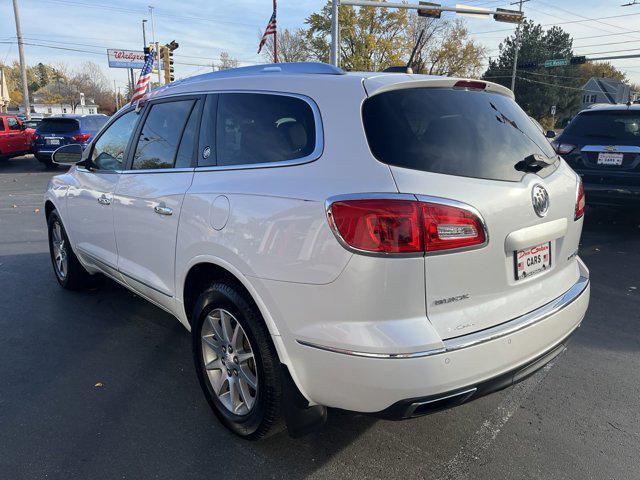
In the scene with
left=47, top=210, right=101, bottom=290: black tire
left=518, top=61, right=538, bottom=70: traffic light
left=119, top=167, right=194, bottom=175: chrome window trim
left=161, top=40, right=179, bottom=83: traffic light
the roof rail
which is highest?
left=518, top=61, right=538, bottom=70: traffic light

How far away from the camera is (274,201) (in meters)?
2.26

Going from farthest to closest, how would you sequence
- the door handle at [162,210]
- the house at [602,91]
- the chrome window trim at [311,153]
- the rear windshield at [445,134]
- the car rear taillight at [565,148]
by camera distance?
the house at [602,91] → the car rear taillight at [565,148] → the door handle at [162,210] → the chrome window trim at [311,153] → the rear windshield at [445,134]

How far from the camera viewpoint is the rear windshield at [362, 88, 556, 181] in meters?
2.11

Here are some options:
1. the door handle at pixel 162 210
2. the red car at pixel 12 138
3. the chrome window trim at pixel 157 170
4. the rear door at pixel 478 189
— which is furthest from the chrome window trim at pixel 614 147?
the red car at pixel 12 138

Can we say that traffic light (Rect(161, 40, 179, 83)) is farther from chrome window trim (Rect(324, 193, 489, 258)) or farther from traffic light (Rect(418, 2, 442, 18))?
chrome window trim (Rect(324, 193, 489, 258))

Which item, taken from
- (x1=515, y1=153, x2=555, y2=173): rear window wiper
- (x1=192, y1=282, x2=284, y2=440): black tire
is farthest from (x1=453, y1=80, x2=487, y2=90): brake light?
(x1=192, y1=282, x2=284, y2=440): black tire

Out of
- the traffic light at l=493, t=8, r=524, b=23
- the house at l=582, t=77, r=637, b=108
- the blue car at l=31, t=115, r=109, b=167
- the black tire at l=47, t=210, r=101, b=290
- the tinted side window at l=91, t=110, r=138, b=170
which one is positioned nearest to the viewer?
the tinted side window at l=91, t=110, r=138, b=170

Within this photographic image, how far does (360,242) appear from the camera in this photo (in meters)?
1.97

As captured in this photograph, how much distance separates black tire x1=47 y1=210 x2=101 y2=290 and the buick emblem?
13.1 ft

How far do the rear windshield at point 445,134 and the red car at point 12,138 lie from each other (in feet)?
60.6

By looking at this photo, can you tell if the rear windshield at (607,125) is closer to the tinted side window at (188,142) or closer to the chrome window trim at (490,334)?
the chrome window trim at (490,334)

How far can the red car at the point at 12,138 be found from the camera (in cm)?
1709

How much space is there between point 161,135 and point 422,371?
90.3 inches

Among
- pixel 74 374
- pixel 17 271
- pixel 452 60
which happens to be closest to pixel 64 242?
pixel 17 271
